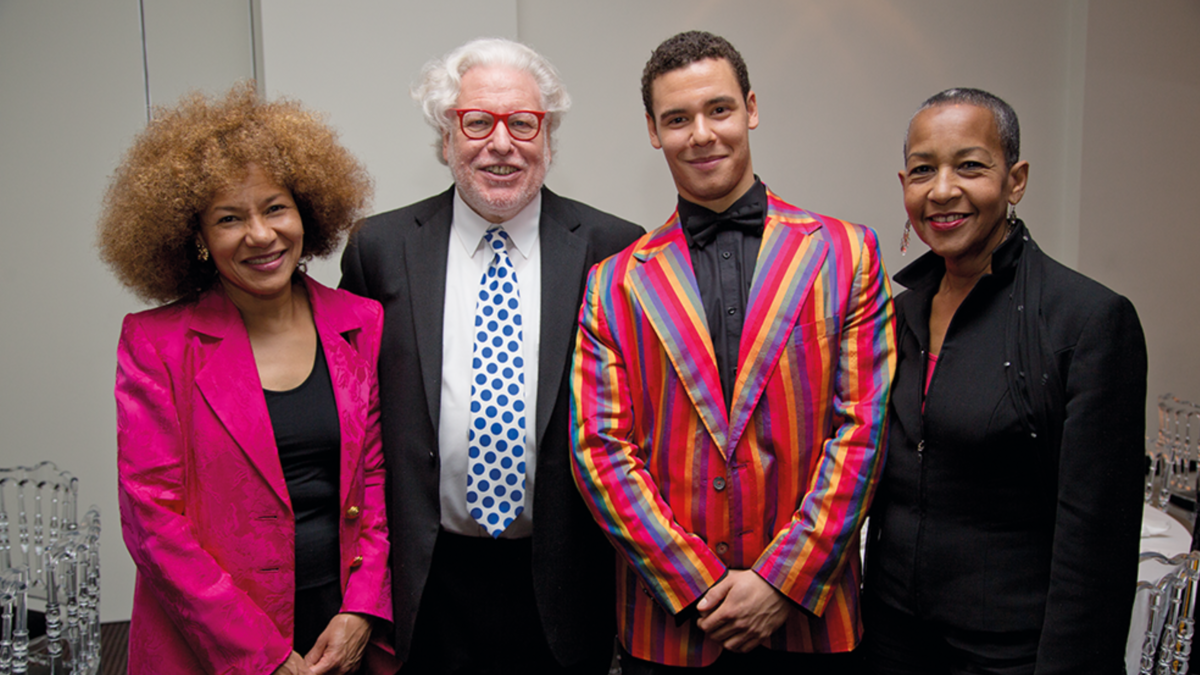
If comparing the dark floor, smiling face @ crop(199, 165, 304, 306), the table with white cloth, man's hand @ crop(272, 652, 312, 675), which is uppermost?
Answer: smiling face @ crop(199, 165, 304, 306)

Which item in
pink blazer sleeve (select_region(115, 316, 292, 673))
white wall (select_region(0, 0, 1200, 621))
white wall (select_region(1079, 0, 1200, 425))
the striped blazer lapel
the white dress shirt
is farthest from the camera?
white wall (select_region(1079, 0, 1200, 425))

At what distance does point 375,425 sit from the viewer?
74.2 inches

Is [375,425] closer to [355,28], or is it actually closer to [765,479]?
[765,479]

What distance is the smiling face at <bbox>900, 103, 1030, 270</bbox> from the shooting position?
5.22 feet

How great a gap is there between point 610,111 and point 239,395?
244cm

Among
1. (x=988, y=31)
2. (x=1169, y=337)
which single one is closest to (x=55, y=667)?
(x=988, y=31)

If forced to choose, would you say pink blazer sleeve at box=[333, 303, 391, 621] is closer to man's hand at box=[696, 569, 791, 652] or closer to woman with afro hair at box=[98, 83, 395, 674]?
woman with afro hair at box=[98, 83, 395, 674]

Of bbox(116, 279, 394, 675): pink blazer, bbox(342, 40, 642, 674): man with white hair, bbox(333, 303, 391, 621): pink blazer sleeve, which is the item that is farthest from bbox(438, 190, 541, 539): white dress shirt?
bbox(116, 279, 394, 675): pink blazer

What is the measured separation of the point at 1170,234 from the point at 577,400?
386 cm

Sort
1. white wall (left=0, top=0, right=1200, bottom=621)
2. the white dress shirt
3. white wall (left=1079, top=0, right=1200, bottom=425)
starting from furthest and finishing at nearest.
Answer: white wall (left=1079, top=0, right=1200, bottom=425), white wall (left=0, top=0, right=1200, bottom=621), the white dress shirt

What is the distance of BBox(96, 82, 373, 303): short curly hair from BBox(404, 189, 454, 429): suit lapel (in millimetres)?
266

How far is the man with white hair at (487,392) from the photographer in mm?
1870

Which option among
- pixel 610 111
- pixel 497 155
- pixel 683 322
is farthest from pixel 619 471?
pixel 610 111

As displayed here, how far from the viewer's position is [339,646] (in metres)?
1.71
